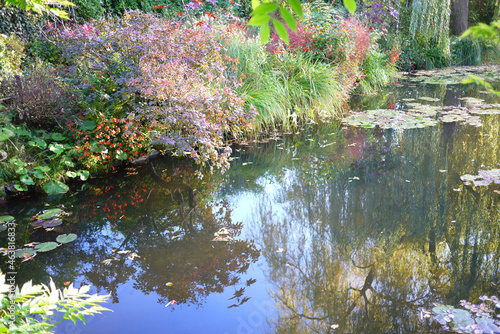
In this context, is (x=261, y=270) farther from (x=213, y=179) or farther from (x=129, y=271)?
(x=213, y=179)

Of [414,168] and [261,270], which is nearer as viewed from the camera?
[261,270]

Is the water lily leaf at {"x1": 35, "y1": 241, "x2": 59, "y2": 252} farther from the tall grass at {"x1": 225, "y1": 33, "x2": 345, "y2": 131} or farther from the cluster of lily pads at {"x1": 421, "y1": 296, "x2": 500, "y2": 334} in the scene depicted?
the tall grass at {"x1": 225, "y1": 33, "x2": 345, "y2": 131}

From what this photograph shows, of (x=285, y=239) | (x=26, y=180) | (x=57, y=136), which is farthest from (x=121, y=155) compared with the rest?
(x=285, y=239)

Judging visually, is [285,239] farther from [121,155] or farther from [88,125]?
[88,125]

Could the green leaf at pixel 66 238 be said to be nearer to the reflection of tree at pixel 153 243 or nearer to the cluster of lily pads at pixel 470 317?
the reflection of tree at pixel 153 243

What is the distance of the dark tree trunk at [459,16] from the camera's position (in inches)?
516

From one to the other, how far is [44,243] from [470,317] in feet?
10.3

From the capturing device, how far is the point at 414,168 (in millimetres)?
4406

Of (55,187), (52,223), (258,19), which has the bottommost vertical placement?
(52,223)

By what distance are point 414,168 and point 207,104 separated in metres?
2.56

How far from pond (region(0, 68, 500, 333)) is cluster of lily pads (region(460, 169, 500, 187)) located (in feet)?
0.08

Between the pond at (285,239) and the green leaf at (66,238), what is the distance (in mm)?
52

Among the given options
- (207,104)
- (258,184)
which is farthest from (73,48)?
(258,184)

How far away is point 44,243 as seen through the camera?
10.1ft
